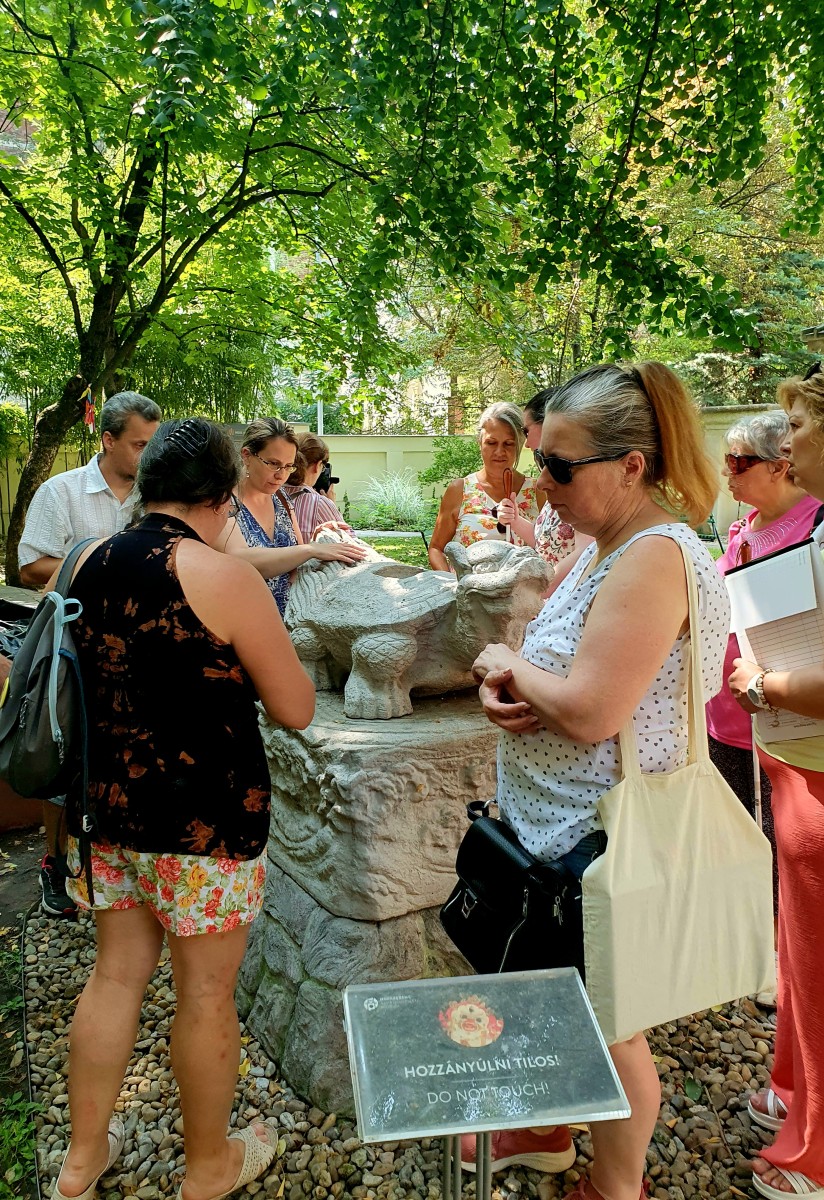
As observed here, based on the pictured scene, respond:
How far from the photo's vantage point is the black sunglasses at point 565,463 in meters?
1.41

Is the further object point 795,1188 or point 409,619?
point 409,619

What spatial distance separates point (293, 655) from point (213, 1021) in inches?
31.7

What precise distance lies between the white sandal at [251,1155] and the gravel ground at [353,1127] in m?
0.04

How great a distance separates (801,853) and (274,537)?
219 cm

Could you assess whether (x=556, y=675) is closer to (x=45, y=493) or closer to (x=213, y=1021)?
(x=213, y=1021)

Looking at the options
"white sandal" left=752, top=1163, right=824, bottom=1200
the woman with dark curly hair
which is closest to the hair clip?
the woman with dark curly hair

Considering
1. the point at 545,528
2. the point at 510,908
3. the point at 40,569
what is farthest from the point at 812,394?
the point at 40,569

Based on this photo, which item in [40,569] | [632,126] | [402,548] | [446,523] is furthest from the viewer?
[402,548]

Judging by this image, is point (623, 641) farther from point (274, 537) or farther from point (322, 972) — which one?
point (274, 537)

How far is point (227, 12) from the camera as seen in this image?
3736mm

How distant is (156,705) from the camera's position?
161 centimetres

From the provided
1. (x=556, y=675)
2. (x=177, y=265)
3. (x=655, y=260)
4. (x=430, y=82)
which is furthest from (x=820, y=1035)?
(x=177, y=265)

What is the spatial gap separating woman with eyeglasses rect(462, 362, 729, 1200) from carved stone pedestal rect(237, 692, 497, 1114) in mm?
774

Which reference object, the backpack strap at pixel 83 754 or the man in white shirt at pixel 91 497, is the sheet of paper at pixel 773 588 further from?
the man in white shirt at pixel 91 497
